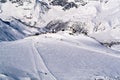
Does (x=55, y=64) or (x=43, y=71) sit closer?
(x=43, y=71)

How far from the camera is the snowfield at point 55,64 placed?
5963cm

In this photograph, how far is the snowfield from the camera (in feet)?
196

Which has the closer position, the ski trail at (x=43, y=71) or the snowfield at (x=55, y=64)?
the ski trail at (x=43, y=71)

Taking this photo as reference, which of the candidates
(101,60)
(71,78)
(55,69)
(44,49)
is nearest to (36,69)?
(55,69)

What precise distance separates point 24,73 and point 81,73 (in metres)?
8.79

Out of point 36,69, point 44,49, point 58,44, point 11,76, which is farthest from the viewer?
point 58,44

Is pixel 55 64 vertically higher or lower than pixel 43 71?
lower

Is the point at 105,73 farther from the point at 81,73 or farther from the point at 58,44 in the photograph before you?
the point at 58,44

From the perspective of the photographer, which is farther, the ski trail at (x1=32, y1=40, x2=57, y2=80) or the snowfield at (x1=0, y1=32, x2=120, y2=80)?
the snowfield at (x1=0, y1=32, x2=120, y2=80)

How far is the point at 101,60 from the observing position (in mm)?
78812

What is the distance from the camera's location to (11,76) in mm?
55781

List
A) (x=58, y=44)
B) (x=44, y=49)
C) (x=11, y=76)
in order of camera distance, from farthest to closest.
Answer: (x=58, y=44) → (x=44, y=49) → (x=11, y=76)

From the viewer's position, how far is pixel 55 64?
70.8m

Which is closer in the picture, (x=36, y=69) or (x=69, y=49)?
(x=36, y=69)
